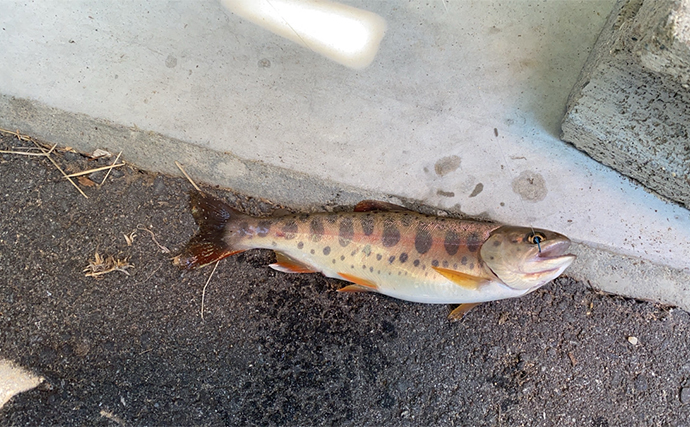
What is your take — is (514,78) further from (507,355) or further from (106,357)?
(106,357)

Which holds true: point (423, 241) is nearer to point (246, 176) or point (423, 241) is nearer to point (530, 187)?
point (530, 187)

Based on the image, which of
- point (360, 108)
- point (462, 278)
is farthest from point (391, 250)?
point (360, 108)

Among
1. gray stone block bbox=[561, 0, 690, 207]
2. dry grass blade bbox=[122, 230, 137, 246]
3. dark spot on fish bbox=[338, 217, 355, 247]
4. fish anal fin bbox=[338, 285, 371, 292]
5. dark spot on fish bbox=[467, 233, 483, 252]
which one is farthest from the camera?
dry grass blade bbox=[122, 230, 137, 246]

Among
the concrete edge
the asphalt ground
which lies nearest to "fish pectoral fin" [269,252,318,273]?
the asphalt ground

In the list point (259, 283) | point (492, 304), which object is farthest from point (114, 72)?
point (492, 304)

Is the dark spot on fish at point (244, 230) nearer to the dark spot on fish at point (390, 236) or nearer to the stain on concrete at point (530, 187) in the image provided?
the dark spot on fish at point (390, 236)

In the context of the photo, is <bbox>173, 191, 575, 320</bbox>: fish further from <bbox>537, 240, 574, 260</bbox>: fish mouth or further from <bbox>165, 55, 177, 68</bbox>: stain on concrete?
<bbox>165, 55, 177, 68</bbox>: stain on concrete

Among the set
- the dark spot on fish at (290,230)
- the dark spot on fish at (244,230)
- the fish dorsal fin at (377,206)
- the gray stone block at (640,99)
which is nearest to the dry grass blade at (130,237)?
the dark spot on fish at (244,230)
